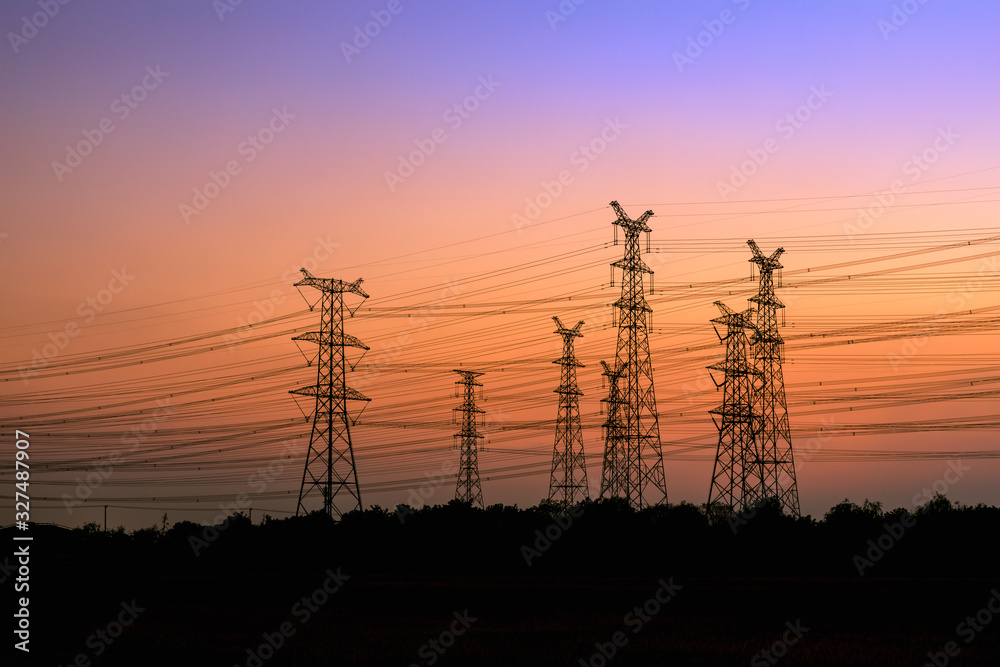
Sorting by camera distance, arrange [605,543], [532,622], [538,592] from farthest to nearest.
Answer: [605,543] < [538,592] < [532,622]

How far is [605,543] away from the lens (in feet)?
231

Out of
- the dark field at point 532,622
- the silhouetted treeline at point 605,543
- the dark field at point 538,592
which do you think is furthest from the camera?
the silhouetted treeline at point 605,543

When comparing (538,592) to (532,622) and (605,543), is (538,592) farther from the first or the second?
(605,543)

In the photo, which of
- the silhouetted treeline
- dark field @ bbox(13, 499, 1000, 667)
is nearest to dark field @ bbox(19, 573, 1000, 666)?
dark field @ bbox(13, 499, 1000, 667)

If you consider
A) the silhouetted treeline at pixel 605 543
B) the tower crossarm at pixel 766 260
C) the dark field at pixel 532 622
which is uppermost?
the tower crossarm at pixel 766 260

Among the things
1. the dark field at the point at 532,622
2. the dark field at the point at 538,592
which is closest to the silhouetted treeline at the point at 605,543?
the dark field at the point at 538,592

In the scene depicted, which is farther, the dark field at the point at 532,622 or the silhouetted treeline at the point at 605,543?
the silhouetted treeline at the point at 605,543

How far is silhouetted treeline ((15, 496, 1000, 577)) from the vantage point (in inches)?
2527

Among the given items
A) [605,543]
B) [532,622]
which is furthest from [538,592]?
[605,543]

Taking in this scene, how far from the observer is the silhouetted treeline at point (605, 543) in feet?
211

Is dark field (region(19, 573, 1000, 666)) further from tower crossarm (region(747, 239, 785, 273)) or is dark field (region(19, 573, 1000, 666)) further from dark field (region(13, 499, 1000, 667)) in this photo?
tower crossarm (region(747, 239, 785, 273))

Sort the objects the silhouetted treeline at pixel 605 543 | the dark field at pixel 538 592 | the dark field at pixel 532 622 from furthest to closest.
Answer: the silhouetted treeline at pixel 605 543, the dark field at pixel 538 592, the dark field at pixel 532 622

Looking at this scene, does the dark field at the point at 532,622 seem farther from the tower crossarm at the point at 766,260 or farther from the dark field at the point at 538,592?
the tower crossarm at the point at 766,260

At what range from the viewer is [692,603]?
43.7 meters
